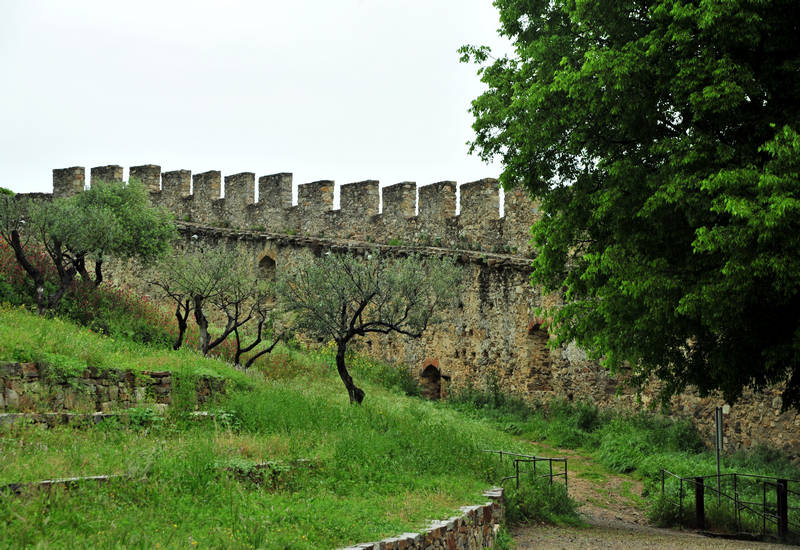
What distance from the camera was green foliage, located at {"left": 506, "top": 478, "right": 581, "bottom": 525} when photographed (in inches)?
536

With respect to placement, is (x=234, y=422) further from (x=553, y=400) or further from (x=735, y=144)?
(x=553, y=400)

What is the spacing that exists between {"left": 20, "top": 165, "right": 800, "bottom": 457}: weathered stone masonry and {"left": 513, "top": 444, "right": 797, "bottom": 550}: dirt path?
3.03 metres

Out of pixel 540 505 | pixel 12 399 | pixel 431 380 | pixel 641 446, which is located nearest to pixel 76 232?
pixel 12 399

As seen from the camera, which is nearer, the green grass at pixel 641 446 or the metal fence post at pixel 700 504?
the metal fence post at pixel 700 504

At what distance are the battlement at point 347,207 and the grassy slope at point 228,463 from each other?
7.76 m

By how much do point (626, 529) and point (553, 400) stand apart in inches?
344

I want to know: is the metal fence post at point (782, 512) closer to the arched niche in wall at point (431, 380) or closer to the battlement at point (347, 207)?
the battlement at point (347, 207)

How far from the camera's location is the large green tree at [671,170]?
34.3 ft

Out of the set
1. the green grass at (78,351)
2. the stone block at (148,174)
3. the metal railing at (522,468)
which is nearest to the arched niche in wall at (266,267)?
the stone block at (148,174)

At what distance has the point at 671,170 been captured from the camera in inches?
455

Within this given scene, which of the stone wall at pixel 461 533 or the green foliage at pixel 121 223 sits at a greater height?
the green foliage at pixel 121 223

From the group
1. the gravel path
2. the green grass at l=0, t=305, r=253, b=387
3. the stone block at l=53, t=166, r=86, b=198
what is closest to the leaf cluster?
the green grass at l=0, t=305, r=253, b=387

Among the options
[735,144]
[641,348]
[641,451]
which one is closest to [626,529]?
[641,348]

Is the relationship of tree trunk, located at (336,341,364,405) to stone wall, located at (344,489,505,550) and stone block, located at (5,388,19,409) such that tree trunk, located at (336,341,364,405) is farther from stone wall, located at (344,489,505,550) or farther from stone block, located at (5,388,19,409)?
stone block, located at (5,388,19,409)
